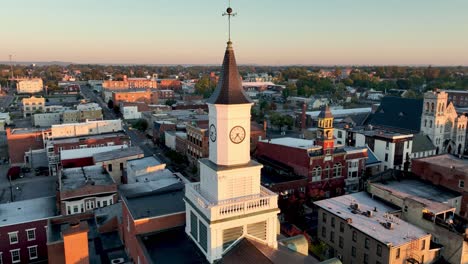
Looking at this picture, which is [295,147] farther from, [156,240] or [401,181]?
[156,240]

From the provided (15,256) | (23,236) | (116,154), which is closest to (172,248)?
(23,236)

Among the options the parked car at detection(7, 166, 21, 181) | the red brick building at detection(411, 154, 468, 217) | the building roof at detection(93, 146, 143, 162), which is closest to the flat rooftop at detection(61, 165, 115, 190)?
the building roof at detection(93, 146, 143, 162)

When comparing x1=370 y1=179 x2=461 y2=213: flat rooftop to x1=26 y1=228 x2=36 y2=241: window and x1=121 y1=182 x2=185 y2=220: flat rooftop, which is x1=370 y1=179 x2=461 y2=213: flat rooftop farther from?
x1=26 y1=228 x2=36 y2=241: window

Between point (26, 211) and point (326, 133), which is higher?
point (326, 133)

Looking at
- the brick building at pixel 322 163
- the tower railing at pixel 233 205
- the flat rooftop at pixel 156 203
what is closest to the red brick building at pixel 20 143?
the brick building at pixel 322 163

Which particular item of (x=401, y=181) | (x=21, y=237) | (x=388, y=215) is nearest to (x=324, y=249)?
(x=388, y=215)

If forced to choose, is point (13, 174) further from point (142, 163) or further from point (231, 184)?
point (231, 184)
